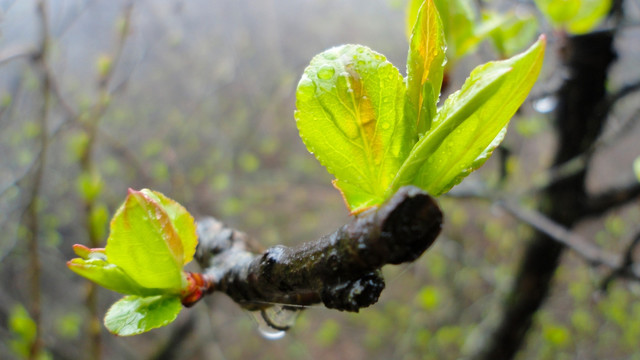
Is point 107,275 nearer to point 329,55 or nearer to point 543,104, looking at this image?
point 329,55

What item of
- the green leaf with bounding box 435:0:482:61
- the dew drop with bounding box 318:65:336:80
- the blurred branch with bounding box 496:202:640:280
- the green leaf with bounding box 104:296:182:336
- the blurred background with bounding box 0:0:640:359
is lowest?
the blurred background with bounding box 0:0:640:359

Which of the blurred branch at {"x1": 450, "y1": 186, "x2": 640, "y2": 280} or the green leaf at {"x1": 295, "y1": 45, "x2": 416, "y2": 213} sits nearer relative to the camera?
the green leaf at {"x1": 295, "y1": 45, "x2": 416, "y2": 213}

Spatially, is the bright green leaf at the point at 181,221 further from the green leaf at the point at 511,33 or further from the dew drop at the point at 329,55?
the green leaf at the point at 511,33

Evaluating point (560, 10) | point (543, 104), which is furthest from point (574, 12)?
point (543, 104)

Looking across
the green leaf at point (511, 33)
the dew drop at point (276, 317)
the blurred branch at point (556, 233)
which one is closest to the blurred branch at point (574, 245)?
the blurred branch at point (556, 233)

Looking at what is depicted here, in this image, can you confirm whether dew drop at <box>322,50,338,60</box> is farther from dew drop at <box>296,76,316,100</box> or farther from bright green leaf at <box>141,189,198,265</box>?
bright green leaf at <box>141,189,198,265</box>

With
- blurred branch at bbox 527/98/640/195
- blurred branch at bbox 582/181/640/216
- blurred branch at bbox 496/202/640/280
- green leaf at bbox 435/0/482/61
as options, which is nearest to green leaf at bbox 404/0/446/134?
green leaf at bbox 435/0/482/61
